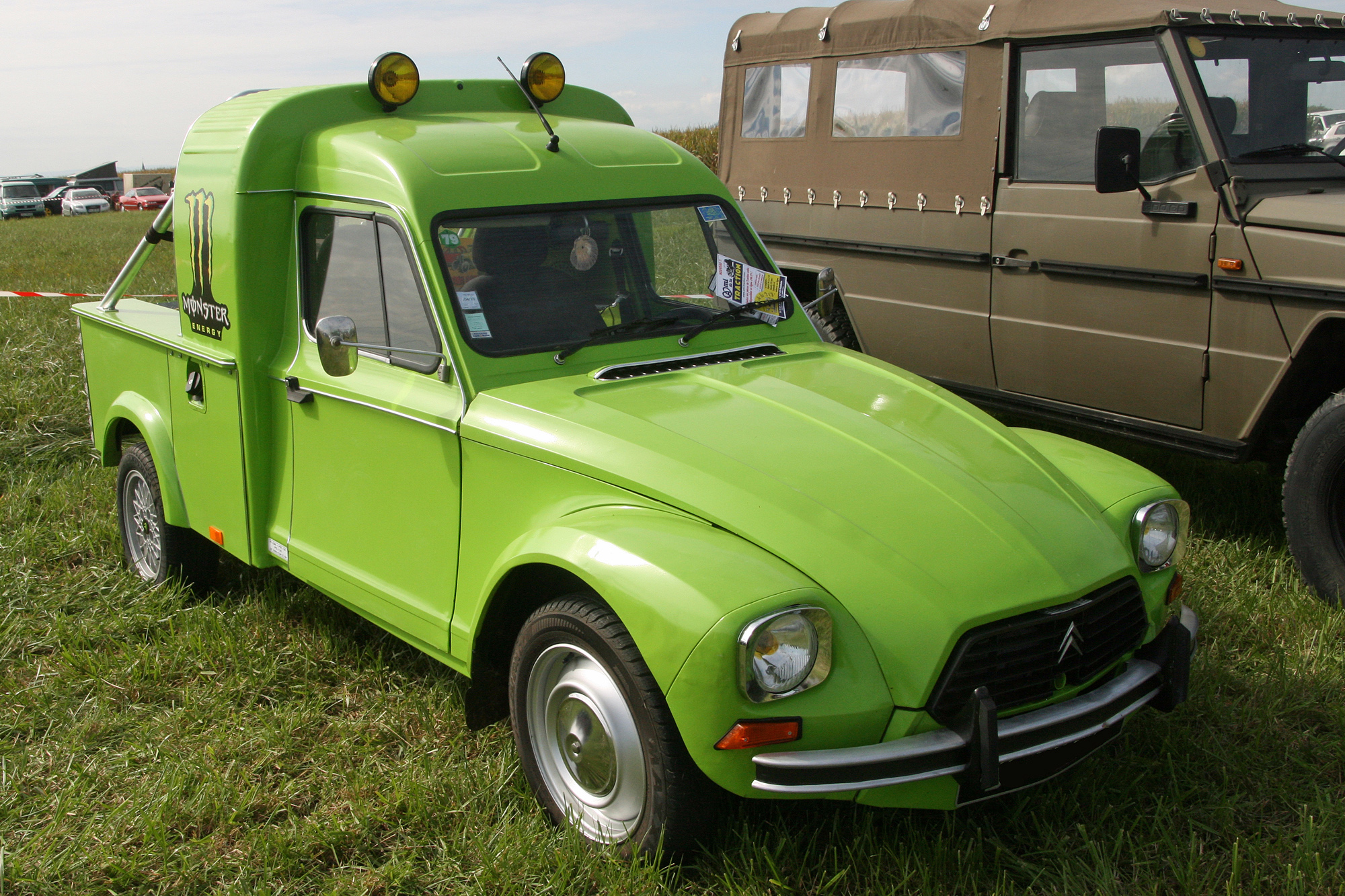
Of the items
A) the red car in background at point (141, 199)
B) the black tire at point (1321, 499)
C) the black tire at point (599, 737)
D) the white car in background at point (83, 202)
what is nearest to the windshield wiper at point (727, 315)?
the black tire at point (599, 737)

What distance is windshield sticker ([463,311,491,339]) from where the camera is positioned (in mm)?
3502

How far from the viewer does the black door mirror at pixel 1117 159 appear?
491 centimetres

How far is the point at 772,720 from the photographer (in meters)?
2.55

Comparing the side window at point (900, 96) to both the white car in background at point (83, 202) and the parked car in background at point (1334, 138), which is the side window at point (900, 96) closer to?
the parked car in background at point (1334, 138)

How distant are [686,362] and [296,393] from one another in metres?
1.38

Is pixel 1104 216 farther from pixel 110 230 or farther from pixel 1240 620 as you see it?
pixel 110 230

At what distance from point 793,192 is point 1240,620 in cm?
374

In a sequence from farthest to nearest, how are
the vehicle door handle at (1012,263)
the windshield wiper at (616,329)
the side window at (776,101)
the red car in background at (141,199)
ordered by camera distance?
the red car in background at (141,199) → the side window at (776,101) → the vehicle door handle at (1012,263) → the windshield wiper at (616,329)

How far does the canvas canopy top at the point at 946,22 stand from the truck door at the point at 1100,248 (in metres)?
0.12

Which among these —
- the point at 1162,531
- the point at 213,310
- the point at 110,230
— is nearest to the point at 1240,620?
the point at 1162,531

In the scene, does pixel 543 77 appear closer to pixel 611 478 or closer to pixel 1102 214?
pixel 611 478

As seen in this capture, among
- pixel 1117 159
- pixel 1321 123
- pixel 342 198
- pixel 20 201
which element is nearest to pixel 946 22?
pixel 1117 159

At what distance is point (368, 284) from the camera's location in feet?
12.4

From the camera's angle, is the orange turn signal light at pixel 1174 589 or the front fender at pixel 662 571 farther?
the orange turn signal light at pixel 1174 589
